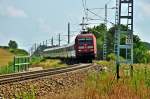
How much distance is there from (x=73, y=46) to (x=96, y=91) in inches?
1511

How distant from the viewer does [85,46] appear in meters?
53.0

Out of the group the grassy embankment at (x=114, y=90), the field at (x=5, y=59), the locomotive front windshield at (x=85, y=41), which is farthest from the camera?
the field at (x=5, y=59)

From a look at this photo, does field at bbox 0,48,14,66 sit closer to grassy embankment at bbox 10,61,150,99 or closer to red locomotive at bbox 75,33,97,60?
red locomotive at bbox 75,33,97,60

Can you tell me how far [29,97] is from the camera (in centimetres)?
1562

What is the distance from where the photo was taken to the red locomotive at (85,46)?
52.7 meters

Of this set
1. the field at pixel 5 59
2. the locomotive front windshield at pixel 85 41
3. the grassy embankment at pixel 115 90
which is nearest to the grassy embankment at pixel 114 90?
the grassy embankment at pixel 115 90

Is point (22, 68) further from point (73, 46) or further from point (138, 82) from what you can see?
point (138, 82)

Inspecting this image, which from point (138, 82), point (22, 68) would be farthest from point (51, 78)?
point (22, 68)

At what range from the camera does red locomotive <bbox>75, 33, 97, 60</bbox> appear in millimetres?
52719

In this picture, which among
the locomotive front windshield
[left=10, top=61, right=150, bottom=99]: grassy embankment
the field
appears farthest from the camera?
the field

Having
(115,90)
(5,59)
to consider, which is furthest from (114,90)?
(5,59)

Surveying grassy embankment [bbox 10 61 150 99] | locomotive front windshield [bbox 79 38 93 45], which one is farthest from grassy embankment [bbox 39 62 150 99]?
locomotive front windshield [bbox 79 38 93 45]

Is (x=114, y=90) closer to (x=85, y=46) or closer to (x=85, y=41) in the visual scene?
(x=85, y=41)

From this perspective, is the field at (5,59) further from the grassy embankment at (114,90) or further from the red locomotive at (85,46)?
the grassy embankment at (114,90)
